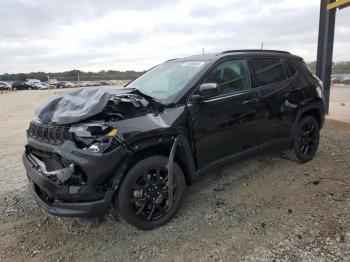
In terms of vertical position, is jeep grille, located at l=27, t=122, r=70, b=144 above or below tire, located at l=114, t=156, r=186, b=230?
above

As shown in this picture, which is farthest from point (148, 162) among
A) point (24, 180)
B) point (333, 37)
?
point (333, 37)

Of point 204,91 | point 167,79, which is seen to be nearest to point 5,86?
point 167,79

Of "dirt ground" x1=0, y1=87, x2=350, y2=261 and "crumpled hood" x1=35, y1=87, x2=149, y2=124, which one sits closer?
"dirt ground" x1=0, y1=87, x2=350, y2=261

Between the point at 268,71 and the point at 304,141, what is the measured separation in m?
1.39

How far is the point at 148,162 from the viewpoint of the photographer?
10.4 ft

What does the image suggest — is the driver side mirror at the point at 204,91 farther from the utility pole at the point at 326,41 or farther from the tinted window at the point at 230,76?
the utility pole at the point at 326,41

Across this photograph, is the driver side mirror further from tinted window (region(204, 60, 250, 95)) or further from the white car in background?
the white car in background

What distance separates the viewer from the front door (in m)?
3.63

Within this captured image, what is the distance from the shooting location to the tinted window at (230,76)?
3914 millimetres

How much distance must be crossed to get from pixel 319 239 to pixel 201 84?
205cm

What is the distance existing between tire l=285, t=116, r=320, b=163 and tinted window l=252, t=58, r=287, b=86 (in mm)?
870

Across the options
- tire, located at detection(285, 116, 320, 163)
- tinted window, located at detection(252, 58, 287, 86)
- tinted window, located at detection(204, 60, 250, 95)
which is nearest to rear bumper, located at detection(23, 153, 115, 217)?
tinted window, located at detection(204, 60, 250, 95)

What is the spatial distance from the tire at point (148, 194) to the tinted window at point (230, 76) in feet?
4.01

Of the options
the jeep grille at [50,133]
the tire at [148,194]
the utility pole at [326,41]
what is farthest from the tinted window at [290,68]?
the utility pole at [326,41]
